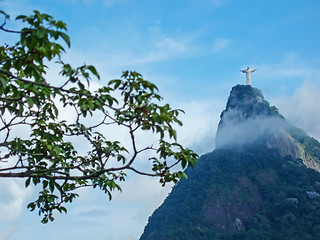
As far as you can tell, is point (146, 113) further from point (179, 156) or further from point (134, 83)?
point (179, 156)

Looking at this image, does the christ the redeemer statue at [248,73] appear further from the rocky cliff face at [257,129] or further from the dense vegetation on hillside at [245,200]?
the dense vegetation on hillside at [245,200]

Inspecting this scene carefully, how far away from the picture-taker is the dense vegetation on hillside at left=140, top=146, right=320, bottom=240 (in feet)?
238

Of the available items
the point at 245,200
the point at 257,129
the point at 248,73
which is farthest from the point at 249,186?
the point at 248,73

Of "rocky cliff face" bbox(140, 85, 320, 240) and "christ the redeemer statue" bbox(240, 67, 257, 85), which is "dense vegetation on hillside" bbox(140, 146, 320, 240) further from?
"christ the redeemer statue" bbox(240, 67, 257, 85)

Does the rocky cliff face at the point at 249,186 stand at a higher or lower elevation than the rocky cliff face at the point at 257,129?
lower

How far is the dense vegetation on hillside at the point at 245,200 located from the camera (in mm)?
72562

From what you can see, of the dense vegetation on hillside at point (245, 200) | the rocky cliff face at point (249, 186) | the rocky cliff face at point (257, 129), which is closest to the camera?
the dense vegetation on hillside at point (245, 200)

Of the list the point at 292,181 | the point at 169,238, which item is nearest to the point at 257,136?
the point at 292,181

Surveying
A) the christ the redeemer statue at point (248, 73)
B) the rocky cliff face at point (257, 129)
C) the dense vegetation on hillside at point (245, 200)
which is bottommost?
the dense vegetation on hillside at point (245, 200)

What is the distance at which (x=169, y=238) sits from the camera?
73.7 meters

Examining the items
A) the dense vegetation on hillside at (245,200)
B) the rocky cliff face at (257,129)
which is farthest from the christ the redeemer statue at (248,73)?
the dense vegetation on hillside at (245,200)

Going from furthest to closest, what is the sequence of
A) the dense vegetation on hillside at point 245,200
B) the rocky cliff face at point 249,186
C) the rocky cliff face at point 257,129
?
the rocky cliff face at point 257,129 < the rocky cliff face at point 249,186 < the dense vegetation on hillside at point 245,200

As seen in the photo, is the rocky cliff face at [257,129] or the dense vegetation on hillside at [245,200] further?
the rocky cliff face at [257,129]

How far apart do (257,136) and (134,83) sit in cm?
9921
